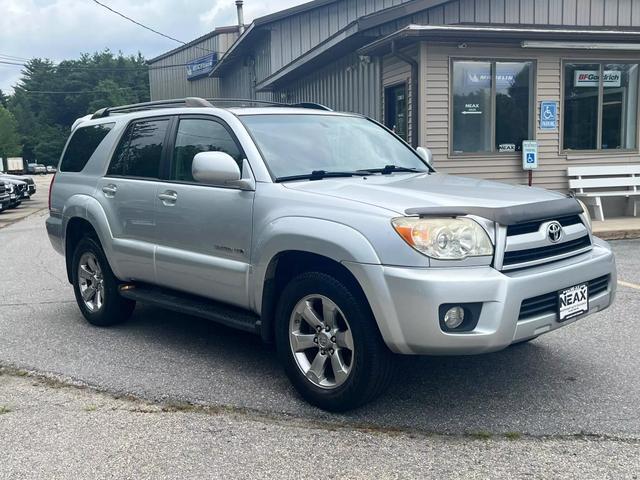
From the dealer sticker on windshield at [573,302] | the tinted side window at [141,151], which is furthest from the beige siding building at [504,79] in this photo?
the dealer sticker on windshield at [573,302]

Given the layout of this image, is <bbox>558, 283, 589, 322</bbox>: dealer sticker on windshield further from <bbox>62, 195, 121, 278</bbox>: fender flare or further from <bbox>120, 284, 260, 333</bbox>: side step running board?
<bbox>62, 195, 121, 278</bbox>: fender flare

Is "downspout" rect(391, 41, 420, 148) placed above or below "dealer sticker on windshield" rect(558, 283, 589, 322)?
above

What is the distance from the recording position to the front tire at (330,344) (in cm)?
374

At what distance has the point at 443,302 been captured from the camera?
11.4ft

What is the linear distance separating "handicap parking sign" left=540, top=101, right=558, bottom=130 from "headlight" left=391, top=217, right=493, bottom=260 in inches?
374

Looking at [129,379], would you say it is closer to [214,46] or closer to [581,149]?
[581,149]

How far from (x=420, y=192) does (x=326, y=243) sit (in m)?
0.66

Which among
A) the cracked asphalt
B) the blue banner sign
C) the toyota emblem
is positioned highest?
the blue banner sign

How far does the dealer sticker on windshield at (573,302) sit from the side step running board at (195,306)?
1.81 m

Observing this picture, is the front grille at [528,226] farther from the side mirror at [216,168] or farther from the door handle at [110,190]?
the door handle at [110,190]

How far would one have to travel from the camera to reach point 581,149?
502 inches

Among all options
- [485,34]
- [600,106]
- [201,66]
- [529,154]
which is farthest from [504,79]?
[201,66]

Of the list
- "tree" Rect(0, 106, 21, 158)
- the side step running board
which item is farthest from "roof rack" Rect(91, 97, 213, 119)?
"tree" Rect(0, 106, 21, 158)

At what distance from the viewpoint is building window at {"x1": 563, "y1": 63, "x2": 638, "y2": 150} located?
41.3ft
